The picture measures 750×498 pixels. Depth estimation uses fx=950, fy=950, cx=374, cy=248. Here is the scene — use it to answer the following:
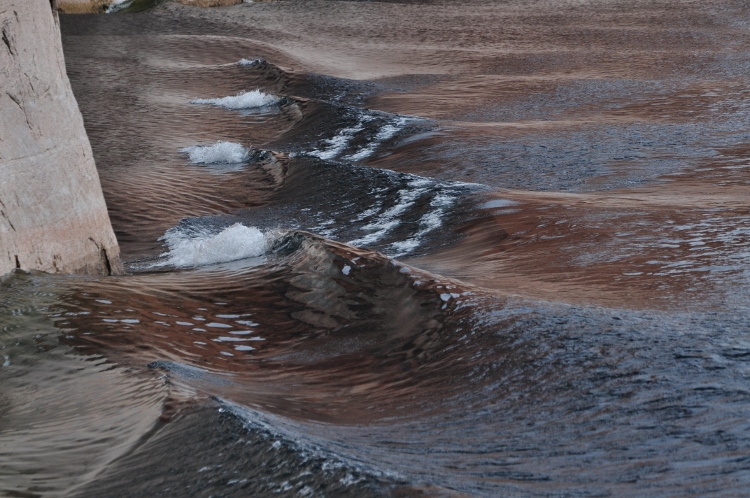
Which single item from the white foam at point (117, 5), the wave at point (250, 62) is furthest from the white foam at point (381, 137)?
the white foam at point (117, 5)

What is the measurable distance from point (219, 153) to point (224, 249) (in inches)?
134

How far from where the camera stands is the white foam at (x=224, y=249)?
17.6 feet

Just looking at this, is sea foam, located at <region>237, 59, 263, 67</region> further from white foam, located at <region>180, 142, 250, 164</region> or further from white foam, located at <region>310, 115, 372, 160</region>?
white foam, located at <region>180, 142, 250, 164</region>

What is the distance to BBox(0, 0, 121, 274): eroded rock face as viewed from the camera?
183 inches

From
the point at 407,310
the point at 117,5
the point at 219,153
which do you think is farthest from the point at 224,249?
the point at 117,5

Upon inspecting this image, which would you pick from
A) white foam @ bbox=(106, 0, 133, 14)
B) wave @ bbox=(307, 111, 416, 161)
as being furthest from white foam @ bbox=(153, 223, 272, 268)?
white foam @ bbox=(106, 0, 133, 14)

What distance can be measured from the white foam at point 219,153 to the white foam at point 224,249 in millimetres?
2657

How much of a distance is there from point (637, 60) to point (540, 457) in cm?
993

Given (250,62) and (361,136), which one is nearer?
(361,136)

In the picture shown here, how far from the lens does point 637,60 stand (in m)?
11.8

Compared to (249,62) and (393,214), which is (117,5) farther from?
(393,214)

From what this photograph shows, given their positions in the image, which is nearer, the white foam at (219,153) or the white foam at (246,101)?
the white foam at (219,153)

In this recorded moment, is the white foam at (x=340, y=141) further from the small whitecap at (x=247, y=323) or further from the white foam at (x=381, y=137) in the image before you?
the small whitecap at (x=247, y=323)

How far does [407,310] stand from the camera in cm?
409
